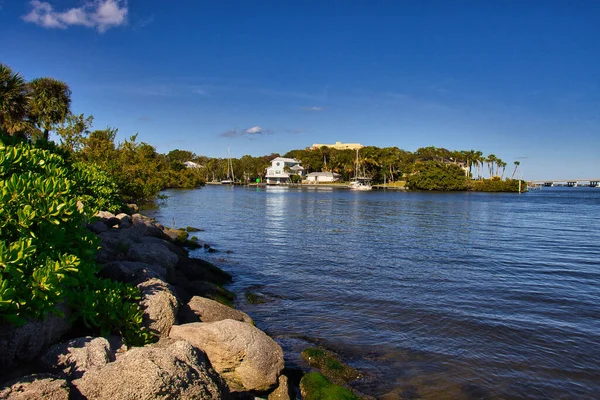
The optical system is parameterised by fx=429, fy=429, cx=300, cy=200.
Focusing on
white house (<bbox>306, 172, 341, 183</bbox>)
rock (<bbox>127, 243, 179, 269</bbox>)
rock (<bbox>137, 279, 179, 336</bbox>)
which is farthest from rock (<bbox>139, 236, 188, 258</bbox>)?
white house (<bbox>306, 172, 341, 183</bbox>)

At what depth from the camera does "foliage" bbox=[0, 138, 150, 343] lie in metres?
5.18

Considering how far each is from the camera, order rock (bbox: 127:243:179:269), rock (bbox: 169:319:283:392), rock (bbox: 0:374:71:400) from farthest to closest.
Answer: rock (bbox: 127:243:179:269) < rock (bbox: 169:319:283:392) < rock (bbox: 0:374:71:400)

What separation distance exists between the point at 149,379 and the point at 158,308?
245cm

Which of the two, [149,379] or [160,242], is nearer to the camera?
[149,379]

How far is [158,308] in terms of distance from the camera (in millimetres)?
7699

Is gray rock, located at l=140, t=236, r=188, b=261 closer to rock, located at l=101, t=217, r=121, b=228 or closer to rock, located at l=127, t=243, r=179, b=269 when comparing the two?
rock, located at l=127, t=243, r=179, b=269

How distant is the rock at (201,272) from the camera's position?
47.9 ft

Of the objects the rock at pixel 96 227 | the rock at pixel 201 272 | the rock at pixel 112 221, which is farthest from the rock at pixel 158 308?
the rock at pixel 112 221

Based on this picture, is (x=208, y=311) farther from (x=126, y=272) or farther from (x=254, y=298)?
(x=254, y=298)

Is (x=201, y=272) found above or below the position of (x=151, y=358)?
below

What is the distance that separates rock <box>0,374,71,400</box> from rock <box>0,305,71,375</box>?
55 centimetres

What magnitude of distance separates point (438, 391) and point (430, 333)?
3.14 metres

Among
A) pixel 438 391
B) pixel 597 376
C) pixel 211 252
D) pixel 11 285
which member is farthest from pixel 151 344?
pixel 211 252

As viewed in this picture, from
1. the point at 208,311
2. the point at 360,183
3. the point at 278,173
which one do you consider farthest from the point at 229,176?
the point at 208,311
